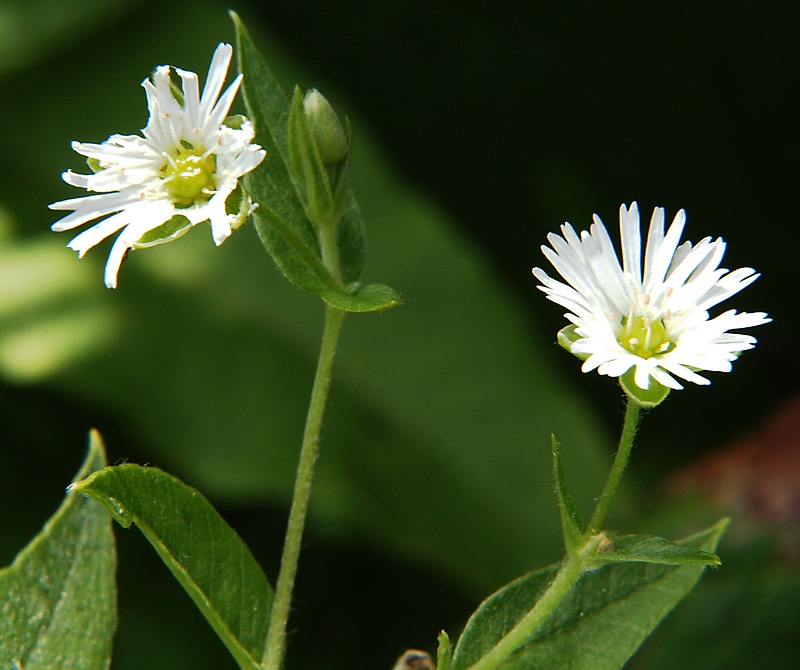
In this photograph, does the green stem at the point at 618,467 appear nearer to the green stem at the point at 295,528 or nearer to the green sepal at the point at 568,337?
the green sepal at the point at 568,337

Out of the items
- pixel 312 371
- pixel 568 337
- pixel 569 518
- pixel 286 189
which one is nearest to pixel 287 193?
pixel 286 189

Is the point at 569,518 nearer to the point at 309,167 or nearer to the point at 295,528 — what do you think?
the point at 295,528

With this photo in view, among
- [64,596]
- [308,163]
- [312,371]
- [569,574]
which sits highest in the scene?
[312,371]

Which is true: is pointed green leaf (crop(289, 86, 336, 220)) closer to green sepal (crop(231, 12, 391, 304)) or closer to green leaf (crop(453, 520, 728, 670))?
green sepal (crop(231, 12, 391, 304))

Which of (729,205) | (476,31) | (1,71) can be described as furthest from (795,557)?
(1,71)

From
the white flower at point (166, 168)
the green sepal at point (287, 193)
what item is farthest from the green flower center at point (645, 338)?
the white flower at point (166, 168)

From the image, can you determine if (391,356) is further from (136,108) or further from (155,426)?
(136,108)
